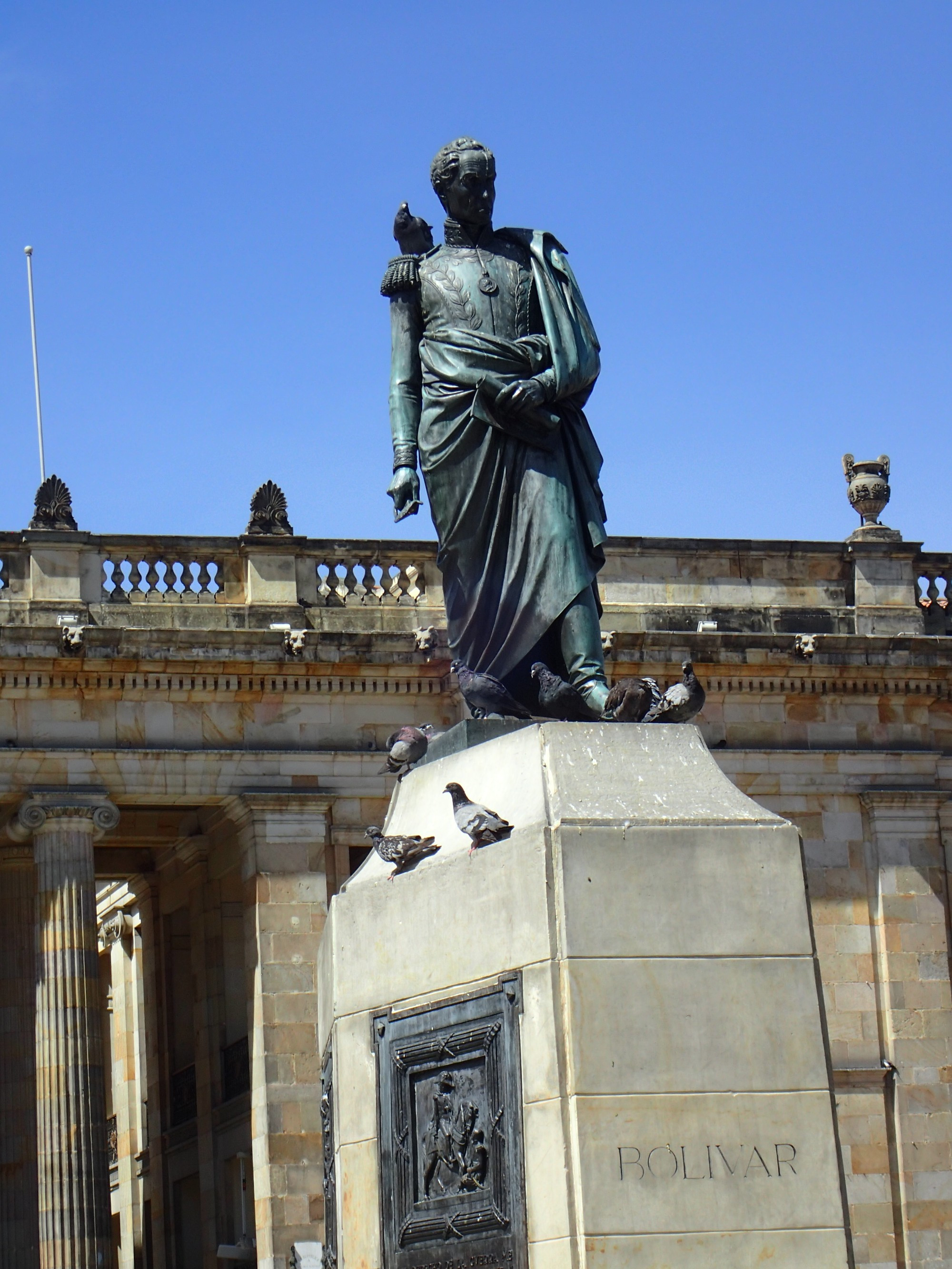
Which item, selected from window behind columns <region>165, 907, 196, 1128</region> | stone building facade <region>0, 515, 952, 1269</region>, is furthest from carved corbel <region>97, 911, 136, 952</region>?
stone building facade <region>0, 515, 952, 1269</region>

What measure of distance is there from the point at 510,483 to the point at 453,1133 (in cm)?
269

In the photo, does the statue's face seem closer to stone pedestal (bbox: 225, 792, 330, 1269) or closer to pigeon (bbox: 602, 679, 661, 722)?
pigeon (bbox: 602, 679, 661, 722)

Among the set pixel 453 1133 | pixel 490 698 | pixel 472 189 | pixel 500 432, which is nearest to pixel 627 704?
pixel 490 698

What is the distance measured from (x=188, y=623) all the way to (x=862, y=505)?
9756 mm

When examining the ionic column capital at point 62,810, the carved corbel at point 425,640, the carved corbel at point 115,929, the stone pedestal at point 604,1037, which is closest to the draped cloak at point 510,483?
the stone pedestal at point 604,1037

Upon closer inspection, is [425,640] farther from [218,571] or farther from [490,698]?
[490,698]

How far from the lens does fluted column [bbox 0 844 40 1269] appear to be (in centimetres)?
3294

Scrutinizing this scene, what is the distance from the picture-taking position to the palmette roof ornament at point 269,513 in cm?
3322

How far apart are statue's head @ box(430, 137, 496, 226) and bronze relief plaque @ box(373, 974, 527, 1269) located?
3.42 m

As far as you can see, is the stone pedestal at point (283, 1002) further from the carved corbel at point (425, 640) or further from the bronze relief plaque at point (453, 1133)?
the bronze relief plaque at point (453, 1133)

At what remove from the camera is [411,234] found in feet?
36.2

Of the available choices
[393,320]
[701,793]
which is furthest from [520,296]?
[701,793]

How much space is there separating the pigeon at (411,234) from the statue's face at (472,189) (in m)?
0.23

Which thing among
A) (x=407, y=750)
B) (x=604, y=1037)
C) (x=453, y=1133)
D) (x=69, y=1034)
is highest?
(x=69, y=1034)
